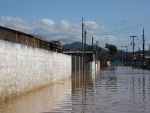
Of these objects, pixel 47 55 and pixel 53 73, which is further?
pixel 53 73

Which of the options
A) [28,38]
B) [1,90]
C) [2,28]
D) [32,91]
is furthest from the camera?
[28,38]

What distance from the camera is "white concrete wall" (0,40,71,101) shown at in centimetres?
1587

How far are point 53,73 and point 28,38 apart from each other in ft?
20.2

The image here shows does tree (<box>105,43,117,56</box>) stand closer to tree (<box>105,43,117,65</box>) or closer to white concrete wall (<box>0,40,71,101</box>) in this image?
tree (<box>105,43,117,65</box>)

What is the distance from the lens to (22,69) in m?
19.0

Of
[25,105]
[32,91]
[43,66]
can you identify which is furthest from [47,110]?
[43,66]

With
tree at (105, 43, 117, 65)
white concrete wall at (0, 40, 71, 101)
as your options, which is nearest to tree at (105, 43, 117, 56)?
tree at (105, 43, 117, 65)

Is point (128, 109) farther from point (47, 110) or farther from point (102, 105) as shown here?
point (47, 110)

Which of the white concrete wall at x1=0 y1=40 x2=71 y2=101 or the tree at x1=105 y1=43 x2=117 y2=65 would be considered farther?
the tree at x1=105 y1=43 x2=117 y2=65

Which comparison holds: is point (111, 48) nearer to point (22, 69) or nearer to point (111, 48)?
point (111, 48)

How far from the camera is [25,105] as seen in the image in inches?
568

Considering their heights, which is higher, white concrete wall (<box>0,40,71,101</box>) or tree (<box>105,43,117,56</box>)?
tree (<box>105,43,117,56</box>)

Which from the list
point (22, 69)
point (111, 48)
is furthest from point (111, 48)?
point (22, 69)

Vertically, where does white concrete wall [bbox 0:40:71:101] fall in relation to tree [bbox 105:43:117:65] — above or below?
below
